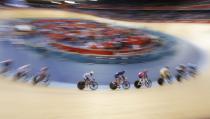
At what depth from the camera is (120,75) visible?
139 centimetres

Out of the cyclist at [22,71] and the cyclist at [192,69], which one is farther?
the cyclist at [192,69]

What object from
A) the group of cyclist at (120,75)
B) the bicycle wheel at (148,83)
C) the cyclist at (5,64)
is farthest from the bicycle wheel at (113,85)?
the cyclist at (5,64)

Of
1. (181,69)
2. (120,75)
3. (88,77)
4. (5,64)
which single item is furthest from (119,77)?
(5,64)

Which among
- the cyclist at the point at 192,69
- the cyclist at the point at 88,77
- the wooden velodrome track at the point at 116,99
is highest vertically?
the cyclist at the point at 192,69

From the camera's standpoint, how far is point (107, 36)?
1393 millimetres

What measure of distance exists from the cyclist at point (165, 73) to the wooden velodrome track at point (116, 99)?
0.03m

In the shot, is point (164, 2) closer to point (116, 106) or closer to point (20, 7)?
point (116, 106)

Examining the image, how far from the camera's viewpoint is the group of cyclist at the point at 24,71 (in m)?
1.26

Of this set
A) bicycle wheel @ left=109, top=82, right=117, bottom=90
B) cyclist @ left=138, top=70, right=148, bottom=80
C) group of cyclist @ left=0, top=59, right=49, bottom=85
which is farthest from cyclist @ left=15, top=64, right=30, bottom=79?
cyclist @ left=138, top=70, right=148, bottom=80

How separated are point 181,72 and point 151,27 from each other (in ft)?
0.70

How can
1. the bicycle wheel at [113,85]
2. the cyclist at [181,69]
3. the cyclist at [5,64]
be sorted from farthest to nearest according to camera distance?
the cyclist at [181,69] → the bicycle wheel at [113,85] → the cyclist at [5,64]

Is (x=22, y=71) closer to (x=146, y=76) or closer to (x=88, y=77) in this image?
(x=88, y=77)

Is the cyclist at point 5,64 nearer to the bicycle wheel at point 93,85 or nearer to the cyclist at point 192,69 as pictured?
the bicycle wheel at point 93,85

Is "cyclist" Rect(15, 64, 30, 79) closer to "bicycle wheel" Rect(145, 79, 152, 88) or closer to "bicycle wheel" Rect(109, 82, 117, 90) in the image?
"bicycle wheel" Rect(109, 82, 117, 90)
